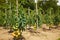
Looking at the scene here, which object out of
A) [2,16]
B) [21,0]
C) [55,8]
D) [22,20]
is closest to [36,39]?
[22,20]

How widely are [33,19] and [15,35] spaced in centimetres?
778

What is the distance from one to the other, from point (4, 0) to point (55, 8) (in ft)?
54.8

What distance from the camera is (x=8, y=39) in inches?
491

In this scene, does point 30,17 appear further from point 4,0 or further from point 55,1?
point 55,1

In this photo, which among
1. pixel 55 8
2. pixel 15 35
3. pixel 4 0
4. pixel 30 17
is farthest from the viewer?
pixel 55 8

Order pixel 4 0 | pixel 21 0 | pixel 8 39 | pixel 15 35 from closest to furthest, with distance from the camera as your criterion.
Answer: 1. pixel 15 35
2. pixel 8 39
3. pixel 4 0
4. pixel 21 0

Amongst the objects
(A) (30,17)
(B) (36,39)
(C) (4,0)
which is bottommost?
(B) (36,39)

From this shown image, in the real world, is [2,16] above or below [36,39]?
above

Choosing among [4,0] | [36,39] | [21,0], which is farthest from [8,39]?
[21,0]

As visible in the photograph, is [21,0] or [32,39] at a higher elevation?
[21,0]

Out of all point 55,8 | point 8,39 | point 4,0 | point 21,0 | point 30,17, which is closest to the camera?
point 8,39

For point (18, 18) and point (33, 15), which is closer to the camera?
point (18, 18)

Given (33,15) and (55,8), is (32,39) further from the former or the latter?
(55,8)

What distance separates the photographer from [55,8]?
1581 inches
